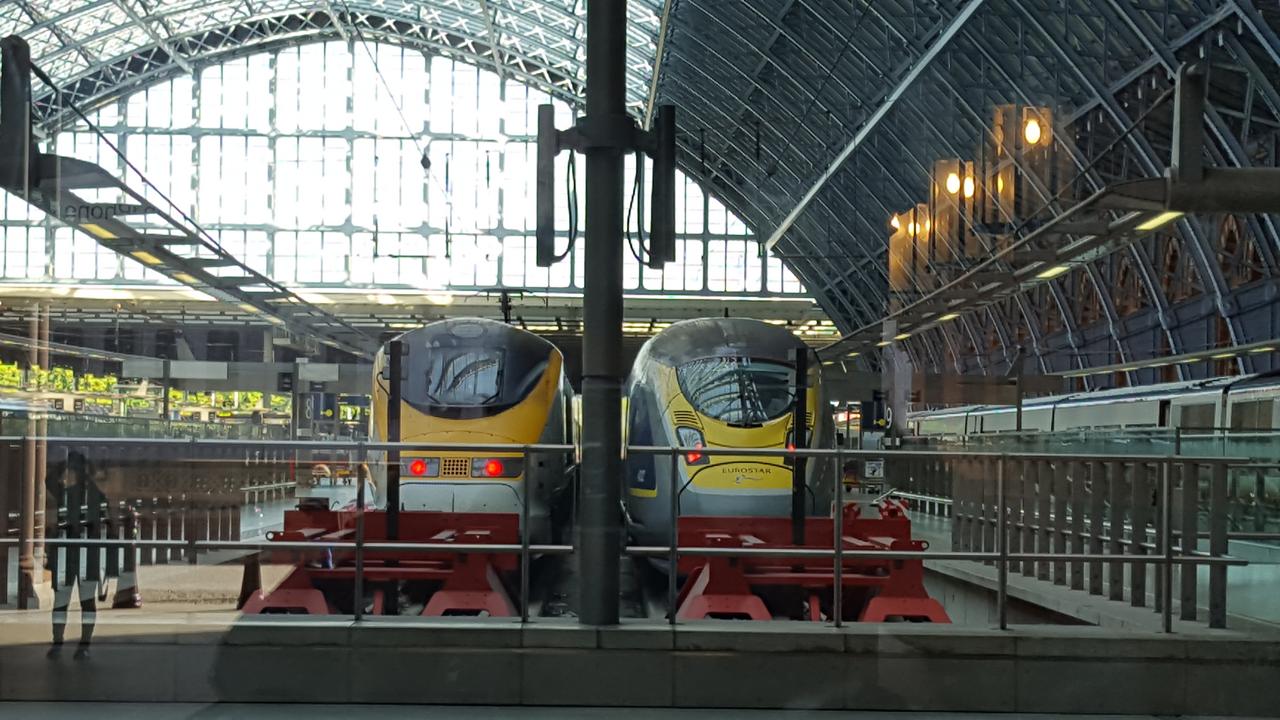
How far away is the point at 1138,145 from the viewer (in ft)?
29.1

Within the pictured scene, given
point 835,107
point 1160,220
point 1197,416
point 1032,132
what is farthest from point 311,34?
point 1197,416

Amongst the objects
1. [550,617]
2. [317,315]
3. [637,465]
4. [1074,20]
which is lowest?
[550,617]

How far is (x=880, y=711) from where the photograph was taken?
615 centimetres

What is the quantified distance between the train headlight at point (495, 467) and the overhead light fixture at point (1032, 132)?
5696mm

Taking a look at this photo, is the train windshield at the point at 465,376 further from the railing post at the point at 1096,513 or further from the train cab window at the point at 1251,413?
the train cab window at the point at 1251,413

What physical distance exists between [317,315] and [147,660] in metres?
1.99

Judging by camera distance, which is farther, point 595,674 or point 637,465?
point 637,465

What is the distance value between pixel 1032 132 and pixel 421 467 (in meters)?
6.54

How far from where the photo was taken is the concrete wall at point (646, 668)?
6086mm

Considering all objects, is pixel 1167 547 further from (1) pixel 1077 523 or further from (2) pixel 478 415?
(2) pixel 478 415

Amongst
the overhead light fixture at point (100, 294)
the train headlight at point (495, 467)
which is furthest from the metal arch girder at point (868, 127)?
the overhead light fixture at point (100, 294)

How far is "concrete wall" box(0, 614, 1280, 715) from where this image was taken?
6086mm

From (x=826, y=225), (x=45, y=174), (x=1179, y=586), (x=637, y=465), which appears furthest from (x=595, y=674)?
(x=45, y=174)

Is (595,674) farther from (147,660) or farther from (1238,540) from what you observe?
(1238,540)
